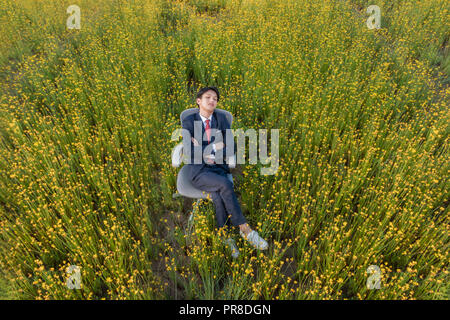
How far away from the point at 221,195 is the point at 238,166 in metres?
1.15

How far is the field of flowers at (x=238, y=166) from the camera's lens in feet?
7.53

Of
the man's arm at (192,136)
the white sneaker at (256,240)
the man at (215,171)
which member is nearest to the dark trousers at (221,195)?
the man at (215,171)

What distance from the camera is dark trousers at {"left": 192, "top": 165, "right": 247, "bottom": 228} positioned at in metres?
2.49

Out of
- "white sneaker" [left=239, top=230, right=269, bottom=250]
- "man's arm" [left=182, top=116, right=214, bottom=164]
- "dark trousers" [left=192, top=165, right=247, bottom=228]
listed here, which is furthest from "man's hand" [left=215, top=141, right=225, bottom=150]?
"white sneaker" [left=239, top=230, right=269, bottom=250]

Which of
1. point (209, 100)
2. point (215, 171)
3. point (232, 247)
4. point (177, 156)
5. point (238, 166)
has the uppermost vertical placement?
point (209, 100)

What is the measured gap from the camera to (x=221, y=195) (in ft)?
8.36

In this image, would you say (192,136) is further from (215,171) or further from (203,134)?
(215,171)

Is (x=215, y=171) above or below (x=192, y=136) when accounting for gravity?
below

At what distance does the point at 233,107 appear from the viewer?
13.7 ft

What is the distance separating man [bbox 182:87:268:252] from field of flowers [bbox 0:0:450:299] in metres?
0.16

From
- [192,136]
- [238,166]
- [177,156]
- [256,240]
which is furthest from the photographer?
[238,166]

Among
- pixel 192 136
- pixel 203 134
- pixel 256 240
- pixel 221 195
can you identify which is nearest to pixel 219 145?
pixel 203 134
